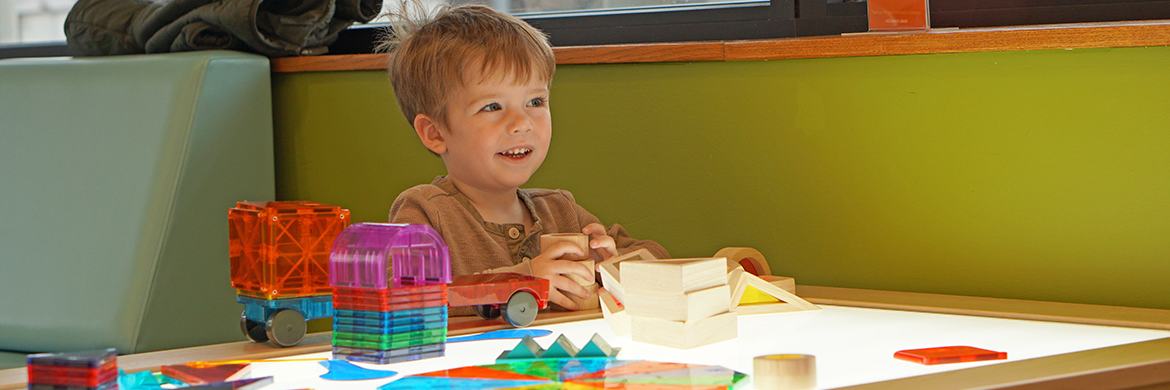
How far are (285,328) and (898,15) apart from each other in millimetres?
809

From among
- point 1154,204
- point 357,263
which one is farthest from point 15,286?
point 1154,204

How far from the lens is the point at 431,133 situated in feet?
4.19

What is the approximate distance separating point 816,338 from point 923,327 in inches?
4.7

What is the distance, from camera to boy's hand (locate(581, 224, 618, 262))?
1107mm

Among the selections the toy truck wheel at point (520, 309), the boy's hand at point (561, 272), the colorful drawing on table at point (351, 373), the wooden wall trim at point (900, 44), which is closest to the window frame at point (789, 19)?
the wooden wall trim at point (900, 44)

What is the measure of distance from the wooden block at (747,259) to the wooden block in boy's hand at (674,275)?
0.31 m

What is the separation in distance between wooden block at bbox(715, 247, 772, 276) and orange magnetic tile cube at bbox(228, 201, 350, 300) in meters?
0.47

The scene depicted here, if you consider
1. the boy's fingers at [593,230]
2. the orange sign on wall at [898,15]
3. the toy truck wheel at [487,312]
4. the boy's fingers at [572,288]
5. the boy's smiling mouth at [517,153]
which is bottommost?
the toy truck wheel at [487,312]

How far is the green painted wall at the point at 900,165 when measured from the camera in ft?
3.54

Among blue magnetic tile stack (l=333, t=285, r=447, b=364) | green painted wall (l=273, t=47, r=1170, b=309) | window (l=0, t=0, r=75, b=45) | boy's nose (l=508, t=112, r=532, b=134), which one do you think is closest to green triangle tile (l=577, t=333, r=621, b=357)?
blue magnetic tile stack (l=333, t=285, r=447, b=364)

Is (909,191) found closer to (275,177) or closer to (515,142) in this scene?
(515,142)

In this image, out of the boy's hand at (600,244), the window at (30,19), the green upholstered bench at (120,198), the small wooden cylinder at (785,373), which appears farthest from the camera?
the window at (30,19)

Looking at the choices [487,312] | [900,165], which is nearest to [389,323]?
[487,312]

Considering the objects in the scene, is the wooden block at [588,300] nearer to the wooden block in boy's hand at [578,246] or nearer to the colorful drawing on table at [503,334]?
the wooden block in boy's hand at [578,246]
